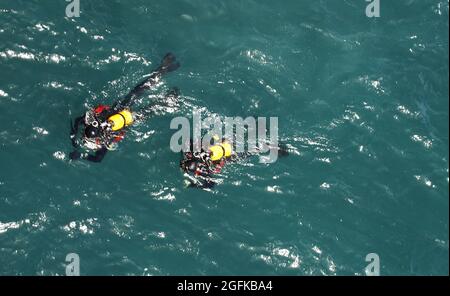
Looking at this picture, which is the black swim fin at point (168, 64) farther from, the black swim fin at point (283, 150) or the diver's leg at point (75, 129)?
the black swim fin at point (283, 150)

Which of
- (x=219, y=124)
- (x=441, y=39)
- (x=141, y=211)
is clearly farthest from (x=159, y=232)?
(x=441, y=39)

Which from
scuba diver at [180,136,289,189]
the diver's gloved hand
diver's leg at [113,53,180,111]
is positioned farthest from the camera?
diver's leg at [113,53,180,111]

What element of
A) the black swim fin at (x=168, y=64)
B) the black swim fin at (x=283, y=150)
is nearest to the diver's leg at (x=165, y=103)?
the black swim fin at (x=168, y=64)

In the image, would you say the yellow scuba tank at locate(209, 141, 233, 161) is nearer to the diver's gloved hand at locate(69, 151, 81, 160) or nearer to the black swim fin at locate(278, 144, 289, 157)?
the black swim fin at locate(278, 144, 289, 157)

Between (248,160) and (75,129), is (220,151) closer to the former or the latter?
(248,160)

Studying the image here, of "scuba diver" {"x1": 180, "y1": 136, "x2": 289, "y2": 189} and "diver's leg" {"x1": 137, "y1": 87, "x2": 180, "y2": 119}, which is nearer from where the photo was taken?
"scuba diver" {"x1": 180, "y1": 136, "x2": 289, "y2": 189}

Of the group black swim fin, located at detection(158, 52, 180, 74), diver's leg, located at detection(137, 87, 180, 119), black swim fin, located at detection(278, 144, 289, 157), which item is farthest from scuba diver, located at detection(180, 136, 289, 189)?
black swim fin, located at detection(158, 52, 180, 74)

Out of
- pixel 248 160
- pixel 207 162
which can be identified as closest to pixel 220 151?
pixel 207 162
